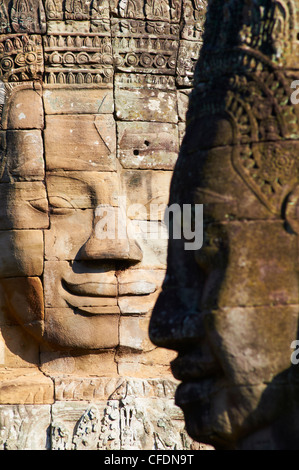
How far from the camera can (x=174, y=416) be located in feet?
30.3

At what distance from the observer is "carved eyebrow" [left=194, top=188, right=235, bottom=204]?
4023 mm

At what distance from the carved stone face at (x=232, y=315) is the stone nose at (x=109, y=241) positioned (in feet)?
16.6

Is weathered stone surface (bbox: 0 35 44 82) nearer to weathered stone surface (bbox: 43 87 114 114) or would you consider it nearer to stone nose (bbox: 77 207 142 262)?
weathered stone surface (bbox: 43 87 114 114)

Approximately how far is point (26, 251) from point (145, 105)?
1866mm

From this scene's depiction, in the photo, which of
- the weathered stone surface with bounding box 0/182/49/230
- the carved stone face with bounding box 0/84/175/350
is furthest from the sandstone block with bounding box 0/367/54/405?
the weathered stone surface with bounding box 0/182/49/230

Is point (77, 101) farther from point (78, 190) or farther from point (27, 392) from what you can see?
point (27, 392)

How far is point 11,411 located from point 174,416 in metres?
1.55

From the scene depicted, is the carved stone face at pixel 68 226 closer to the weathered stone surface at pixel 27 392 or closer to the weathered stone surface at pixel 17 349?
the weathered stone surface at pixel 17 349

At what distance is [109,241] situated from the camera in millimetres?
9289

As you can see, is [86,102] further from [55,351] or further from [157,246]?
[55,351]

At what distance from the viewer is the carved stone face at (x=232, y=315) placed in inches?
153

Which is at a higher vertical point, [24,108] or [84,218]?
[24,108]

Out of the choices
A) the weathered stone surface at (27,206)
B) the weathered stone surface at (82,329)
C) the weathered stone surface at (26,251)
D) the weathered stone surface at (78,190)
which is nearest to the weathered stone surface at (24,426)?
the weathered stone surface at (82,329)

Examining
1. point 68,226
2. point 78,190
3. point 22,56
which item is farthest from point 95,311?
point 22,56
